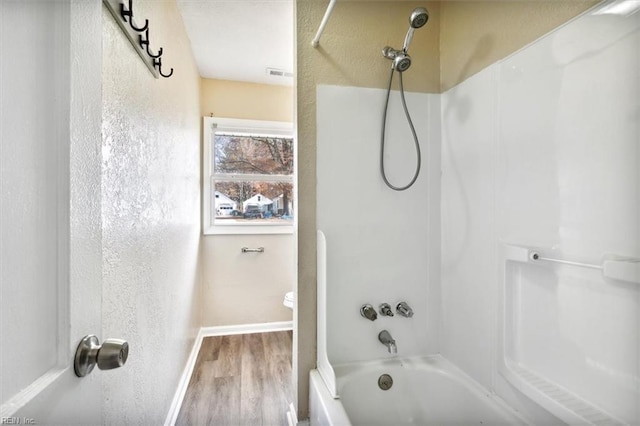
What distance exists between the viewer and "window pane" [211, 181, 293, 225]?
10.2ft

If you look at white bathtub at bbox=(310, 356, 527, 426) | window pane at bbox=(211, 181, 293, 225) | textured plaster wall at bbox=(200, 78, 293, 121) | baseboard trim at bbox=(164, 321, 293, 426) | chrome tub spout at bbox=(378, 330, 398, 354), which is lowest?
baseboard trim at bbox=(164, 321, 293, 426)

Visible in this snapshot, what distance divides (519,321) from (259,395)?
1.64 meters

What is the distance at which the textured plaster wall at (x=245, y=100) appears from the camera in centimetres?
302

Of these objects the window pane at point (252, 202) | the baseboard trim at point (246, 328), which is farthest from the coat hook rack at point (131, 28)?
the baseboard trim at point (246, 328)

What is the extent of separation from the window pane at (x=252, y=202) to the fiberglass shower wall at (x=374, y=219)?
172 centimetres

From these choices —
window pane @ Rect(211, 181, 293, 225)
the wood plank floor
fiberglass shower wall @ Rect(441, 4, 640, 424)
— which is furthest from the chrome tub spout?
window pane @ Rect(211, 181, 293, 225)

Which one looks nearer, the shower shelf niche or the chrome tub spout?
the shower shelf niche

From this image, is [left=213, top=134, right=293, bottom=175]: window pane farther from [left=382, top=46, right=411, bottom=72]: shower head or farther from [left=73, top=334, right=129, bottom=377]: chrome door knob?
[left=73, top=334, right=129, bottom=377]: chrome door knob

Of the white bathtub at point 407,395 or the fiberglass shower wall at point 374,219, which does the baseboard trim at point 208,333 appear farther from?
the fiberglass shower wall at point 374,219

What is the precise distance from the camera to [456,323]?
152 cm

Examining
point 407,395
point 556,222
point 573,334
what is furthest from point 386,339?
point 556,222

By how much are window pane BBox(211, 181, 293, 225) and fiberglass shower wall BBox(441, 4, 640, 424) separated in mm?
2064

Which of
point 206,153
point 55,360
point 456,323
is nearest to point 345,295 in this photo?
point 456,323

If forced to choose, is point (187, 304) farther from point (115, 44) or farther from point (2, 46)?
point (2, 46)
